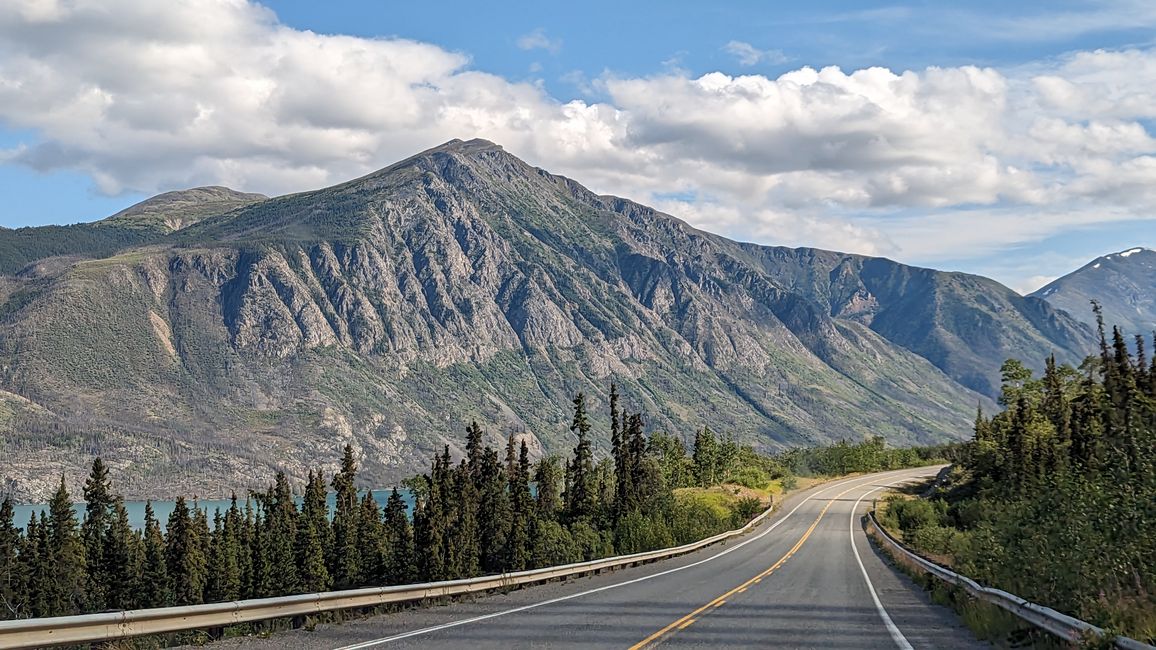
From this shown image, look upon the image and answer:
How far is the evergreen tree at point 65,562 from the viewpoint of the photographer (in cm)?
10575

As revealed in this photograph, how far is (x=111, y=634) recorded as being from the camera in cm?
1308

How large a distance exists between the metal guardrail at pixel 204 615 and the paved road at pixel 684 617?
52 cm

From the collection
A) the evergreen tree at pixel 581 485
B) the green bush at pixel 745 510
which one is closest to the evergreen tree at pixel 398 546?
the evergreen tree at pixel 581 485

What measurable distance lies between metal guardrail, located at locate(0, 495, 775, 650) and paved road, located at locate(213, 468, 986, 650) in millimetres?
520

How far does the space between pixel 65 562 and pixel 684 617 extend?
11067 cm

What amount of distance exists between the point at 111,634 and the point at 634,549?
41720 millimetres

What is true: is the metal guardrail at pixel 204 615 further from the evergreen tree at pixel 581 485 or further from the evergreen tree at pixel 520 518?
the evergreen tree at pixel 581 485

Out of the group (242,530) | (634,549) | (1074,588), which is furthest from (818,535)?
(242,530)

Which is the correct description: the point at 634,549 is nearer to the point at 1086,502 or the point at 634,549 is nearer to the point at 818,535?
the point at 818,535

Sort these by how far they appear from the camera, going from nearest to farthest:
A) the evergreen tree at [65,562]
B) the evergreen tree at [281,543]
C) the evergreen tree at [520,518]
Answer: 1. the evergreen tree at [520,518]
2. the evergreen tree at [65,562]
3. the evergreen tree at [281,543]

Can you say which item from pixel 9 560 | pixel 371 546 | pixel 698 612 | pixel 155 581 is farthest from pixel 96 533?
pixel 698 612

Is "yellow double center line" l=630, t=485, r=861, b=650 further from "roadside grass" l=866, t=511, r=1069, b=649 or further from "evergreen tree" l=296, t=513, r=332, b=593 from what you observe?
"evergreen tree" l=296, t=513, r=332, b=593

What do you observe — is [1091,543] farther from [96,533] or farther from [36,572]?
[96,533]

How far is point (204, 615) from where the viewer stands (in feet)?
49.2
